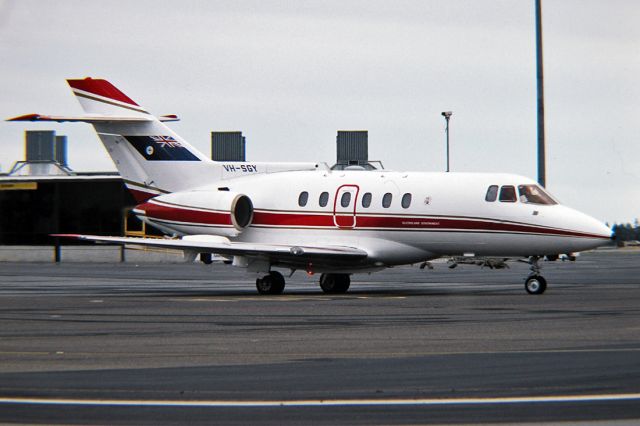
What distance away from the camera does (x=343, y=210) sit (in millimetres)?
31875

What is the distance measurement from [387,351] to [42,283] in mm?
24404

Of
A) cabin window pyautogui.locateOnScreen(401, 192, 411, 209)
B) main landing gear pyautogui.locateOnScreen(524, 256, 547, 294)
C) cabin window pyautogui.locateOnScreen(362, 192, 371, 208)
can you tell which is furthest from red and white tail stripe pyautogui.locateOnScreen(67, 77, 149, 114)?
main landing gear pyautogui.locateOnScreen(524, 256, 547, 294)

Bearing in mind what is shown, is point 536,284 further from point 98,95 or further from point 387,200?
point 98,95

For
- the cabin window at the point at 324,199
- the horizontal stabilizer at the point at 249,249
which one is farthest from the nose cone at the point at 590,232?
the cabin window at the point at 324,199

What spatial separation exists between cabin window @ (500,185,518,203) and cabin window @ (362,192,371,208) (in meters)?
3.77

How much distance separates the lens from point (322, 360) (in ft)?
44.9

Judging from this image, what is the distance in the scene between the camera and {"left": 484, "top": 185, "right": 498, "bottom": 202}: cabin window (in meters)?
29.7

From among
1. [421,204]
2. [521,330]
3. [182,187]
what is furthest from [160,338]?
[182,187]

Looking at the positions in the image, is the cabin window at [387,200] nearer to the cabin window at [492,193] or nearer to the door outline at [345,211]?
the door outline at [345,211]

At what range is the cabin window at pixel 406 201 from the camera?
101ft

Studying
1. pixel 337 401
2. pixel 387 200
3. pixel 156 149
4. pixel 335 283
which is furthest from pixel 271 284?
pixel 337 401

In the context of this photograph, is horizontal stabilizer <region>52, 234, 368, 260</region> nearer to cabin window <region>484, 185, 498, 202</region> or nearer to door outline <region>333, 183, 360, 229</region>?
door outline <region>333, 183, 360, 229</region>

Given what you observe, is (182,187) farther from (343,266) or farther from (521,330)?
(521,330)

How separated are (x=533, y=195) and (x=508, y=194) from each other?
625 mm
